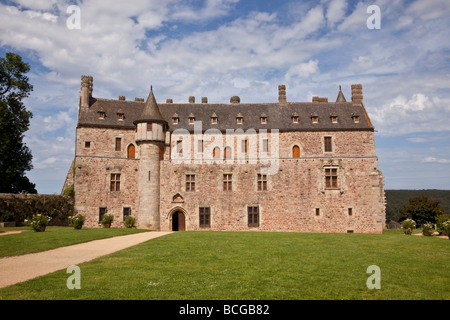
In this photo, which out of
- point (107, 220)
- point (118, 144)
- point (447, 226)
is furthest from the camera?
point (118, 144)

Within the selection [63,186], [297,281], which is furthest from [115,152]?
[297,281]

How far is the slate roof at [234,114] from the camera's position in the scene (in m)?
33.2

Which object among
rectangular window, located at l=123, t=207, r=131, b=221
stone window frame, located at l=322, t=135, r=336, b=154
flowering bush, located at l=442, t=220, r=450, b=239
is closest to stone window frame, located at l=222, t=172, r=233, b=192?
rectangular window, located at l=123, t=207, r=131, b=221

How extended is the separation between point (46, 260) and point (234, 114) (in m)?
24.5

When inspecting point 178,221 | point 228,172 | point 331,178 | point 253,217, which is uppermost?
point 228,172

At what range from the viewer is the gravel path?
444 inches

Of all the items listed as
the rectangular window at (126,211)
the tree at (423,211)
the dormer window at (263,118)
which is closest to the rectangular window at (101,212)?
the rectangular window at (126,211)

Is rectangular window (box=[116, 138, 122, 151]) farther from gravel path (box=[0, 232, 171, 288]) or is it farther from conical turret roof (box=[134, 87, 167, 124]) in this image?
gravel path (box=[0, 232, 171, 288])

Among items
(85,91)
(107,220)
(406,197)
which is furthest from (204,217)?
(406,197)

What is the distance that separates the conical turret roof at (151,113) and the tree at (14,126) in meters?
12.9

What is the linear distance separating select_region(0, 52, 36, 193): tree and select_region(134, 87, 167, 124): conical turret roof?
1294 centimetres

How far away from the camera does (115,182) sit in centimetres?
3244

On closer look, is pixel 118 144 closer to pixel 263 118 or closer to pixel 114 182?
pixel 114 182
